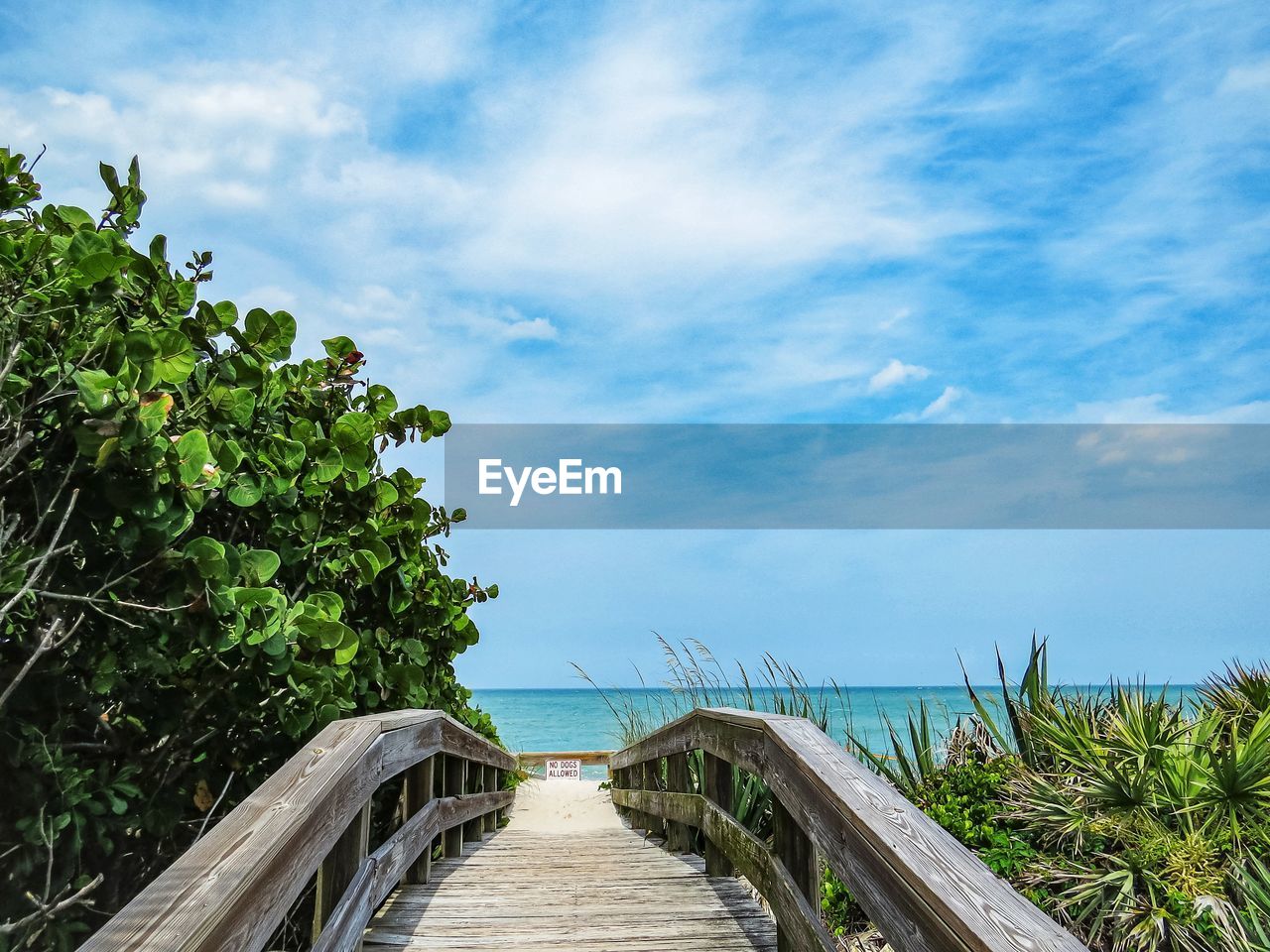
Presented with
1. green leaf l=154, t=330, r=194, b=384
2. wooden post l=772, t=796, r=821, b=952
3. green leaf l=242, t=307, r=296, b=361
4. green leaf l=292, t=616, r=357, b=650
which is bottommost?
wooden post l=772, t=796, r=821, b=952

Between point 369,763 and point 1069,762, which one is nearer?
point 369,763

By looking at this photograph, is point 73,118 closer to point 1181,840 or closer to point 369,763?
point 369,763

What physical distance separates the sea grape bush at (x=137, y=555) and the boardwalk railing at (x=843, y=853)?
1343 mm

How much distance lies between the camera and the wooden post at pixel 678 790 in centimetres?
490

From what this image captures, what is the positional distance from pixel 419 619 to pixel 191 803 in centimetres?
167

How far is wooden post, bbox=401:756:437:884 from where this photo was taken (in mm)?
3871

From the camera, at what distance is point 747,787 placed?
5211 mm

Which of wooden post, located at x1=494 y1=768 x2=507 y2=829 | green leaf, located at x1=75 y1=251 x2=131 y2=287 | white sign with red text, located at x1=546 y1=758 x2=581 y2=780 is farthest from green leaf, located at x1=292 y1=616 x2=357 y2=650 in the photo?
white sign with red text, located at x1=546 y1=758 x2=581 y2=780

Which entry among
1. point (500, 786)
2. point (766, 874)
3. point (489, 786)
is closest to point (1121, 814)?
point (766, 874)

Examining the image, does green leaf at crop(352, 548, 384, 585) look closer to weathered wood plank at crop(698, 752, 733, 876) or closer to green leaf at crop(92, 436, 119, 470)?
green leaf at crop(92, 436, 119, 470)

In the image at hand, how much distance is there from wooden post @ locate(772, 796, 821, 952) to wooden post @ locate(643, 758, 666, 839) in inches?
120

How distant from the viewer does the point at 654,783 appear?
682cm

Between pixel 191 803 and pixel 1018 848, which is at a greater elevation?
pixel 191 803

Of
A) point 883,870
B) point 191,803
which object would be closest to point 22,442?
point 191,803
